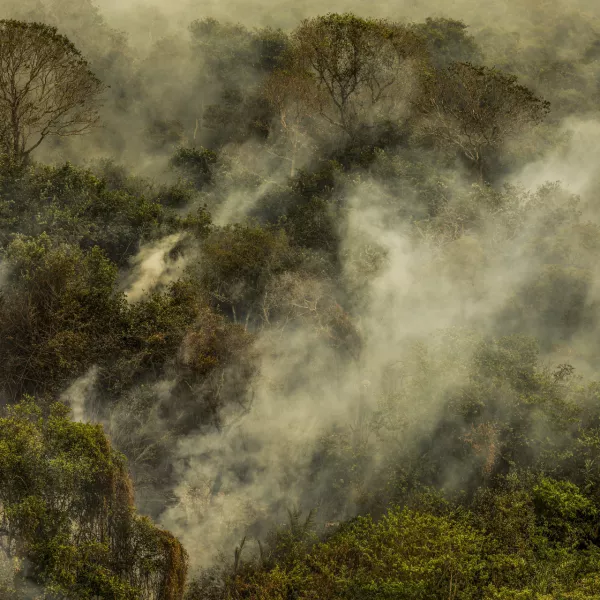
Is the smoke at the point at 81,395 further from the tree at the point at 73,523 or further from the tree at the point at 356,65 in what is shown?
the tree at the point at 356,65

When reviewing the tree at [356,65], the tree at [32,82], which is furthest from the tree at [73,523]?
the tree at [356,65]

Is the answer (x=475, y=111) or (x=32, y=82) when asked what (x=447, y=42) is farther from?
(x=32, y=82)

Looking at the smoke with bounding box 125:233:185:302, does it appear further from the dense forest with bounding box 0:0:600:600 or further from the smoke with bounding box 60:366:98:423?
the smoke with bounding box 60:366:98:423

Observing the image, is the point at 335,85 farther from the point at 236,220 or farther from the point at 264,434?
the point at 264,434

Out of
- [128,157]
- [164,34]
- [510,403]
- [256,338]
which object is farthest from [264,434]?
[164,34]

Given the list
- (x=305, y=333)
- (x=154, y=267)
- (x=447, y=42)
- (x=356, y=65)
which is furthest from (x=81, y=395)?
(x=447, y=42)
